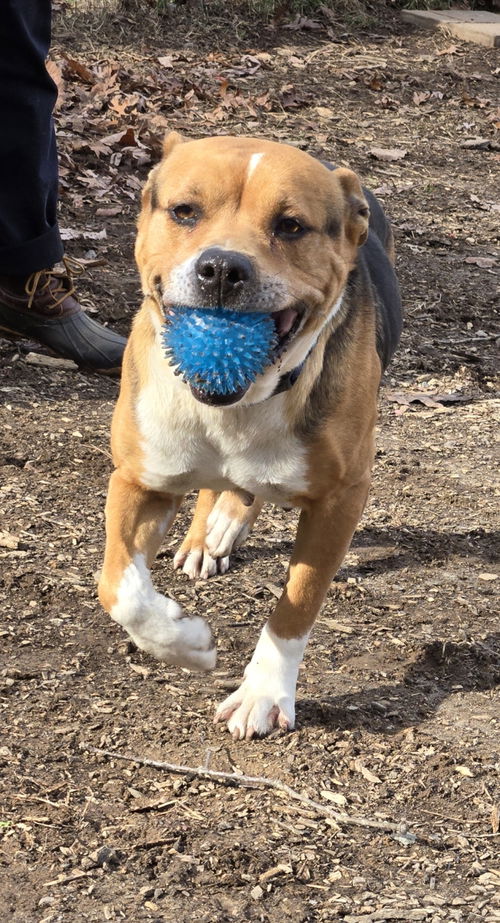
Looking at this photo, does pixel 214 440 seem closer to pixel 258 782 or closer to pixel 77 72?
pixel 258 782

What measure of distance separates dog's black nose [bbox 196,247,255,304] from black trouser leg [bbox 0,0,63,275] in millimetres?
2510

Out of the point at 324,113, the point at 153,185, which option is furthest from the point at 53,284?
the point at 324,113

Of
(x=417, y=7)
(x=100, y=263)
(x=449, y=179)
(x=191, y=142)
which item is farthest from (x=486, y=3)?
(x=191, y=142)

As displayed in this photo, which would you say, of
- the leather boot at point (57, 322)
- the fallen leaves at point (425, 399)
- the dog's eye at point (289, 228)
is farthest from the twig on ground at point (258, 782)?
the fallen leaves at point (425, 399)

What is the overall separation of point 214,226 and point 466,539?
216 centimetres

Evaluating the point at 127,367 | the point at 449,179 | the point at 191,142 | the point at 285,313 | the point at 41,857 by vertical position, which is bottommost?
the point at 449,179

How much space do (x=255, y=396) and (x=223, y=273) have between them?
436mm

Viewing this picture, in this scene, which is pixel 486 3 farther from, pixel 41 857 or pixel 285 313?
pixel 41 857

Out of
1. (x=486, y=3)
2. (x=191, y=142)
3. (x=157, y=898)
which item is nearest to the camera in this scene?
(x=157, y=898)

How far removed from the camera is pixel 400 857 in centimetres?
310

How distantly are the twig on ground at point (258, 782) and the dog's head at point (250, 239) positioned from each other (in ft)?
3.28

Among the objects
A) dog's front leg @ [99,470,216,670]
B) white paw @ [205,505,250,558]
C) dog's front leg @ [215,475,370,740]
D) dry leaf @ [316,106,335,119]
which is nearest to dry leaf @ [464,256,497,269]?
dry leaf @ [316,106,335,119]

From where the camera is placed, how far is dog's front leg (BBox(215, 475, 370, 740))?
3553 mm

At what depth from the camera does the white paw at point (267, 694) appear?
3570 mm
